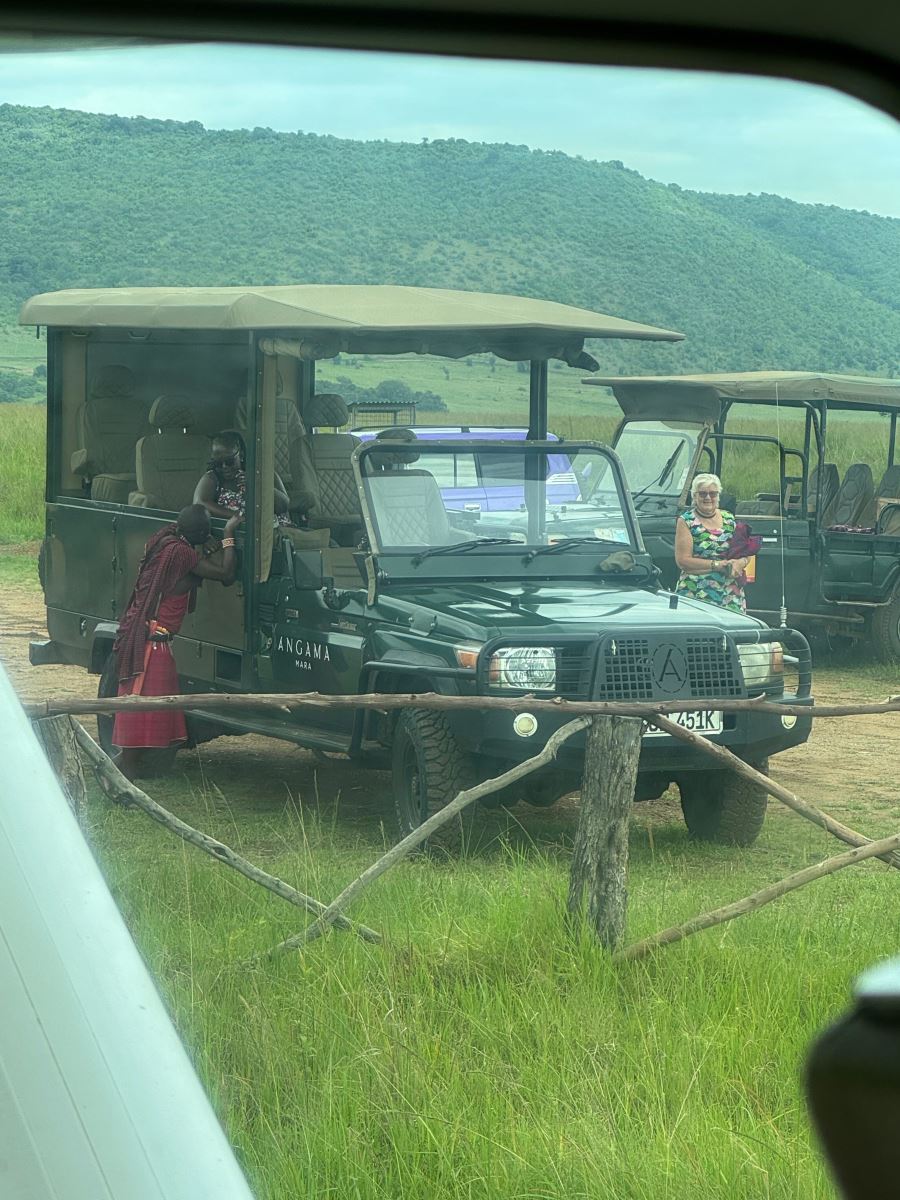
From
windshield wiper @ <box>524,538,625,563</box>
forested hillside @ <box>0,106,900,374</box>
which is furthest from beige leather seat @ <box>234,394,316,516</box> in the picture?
forested hillside @ <box>0,106,900,374</box>

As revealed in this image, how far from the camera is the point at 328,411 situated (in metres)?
8.48

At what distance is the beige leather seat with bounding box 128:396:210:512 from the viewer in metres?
8.05

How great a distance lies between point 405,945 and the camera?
411cm

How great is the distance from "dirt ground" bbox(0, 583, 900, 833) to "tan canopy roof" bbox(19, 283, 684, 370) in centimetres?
188

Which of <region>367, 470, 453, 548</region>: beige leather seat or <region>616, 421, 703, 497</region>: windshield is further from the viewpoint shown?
<region>616, 421, 703, 497</region>: windshield

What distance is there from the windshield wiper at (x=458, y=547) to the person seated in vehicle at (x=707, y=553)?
2087 millimetres

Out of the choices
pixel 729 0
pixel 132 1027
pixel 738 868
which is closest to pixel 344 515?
pixel 738 868

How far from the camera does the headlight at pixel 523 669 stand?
19.5 ft

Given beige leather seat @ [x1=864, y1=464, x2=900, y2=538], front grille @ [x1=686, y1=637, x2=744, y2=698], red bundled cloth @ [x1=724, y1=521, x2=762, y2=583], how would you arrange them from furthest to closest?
beige leather seat @ [x1=864, y1=464, x2=900, y2=538], red bundled cloth @ [x1=724, y1=521, x2=762, y2=583], front grille @ [x1=686, y1=637, x2=744, y2=698]

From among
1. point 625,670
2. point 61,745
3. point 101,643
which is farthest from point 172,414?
point 61,745

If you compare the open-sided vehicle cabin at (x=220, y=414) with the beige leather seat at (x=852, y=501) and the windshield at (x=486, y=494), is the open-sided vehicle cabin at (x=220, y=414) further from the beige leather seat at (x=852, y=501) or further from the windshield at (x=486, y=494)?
the beige leather seat at (x=852, y=501)

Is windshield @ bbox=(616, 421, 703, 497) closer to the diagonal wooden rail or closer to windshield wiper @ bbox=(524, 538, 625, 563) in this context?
windshield wiper @ bbox=(524, 538, 625, 563)

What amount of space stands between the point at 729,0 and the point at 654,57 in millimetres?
566

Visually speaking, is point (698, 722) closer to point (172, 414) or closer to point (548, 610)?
point (548, 610)
